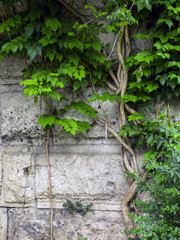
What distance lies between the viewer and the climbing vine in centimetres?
165

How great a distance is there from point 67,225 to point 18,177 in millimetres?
484

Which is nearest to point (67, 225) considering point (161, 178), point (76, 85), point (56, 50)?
point (161, 178)

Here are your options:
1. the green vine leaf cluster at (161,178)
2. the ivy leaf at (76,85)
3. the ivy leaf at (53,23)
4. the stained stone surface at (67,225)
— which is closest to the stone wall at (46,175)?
the stained stone surface at (67,225)

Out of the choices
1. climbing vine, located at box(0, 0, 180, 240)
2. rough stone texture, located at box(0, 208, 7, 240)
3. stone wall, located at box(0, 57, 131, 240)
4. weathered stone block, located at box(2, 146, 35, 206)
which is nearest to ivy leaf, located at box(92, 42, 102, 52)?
climbing vine, located at box(0, 0, 180, 240)

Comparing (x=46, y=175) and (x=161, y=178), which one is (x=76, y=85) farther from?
(x=161, y=178)

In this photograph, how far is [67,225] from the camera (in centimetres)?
181

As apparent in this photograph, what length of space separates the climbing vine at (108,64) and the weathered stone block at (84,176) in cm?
6

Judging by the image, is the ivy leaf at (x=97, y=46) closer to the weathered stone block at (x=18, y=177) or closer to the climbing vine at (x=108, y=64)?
the climbing vine at (x=108, y=64)

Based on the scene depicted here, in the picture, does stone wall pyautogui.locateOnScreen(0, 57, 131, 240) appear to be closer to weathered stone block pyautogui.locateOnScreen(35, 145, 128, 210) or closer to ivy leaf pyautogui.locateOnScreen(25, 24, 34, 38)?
weathered stone block pyautogui.locateOnScreen(35, 145, 128, 210)

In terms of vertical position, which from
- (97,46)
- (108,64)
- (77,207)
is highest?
(97,46)

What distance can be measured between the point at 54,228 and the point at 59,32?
1.32 metres

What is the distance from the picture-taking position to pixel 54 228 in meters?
1.83

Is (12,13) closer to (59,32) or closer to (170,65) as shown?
(59,32)

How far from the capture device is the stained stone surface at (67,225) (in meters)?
1.78
